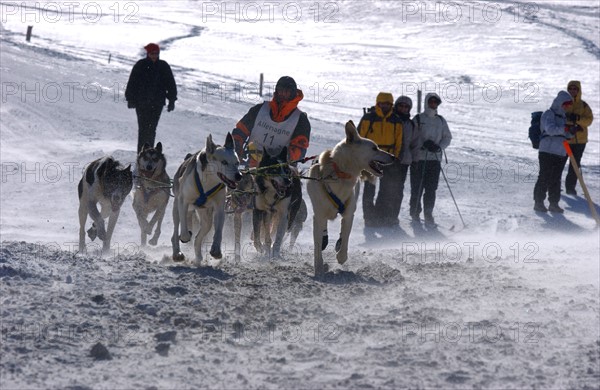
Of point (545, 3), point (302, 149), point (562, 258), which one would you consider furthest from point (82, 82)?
point (545, 3)

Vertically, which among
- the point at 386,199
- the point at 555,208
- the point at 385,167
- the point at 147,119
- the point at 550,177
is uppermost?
the point at 147,119

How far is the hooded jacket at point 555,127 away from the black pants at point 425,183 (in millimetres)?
1506

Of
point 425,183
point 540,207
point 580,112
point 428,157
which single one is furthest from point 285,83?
point 580,112

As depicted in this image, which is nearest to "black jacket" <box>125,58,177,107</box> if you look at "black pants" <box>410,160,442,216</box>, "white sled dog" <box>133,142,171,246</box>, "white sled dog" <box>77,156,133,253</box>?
"white sled dog" <box>133,142,171,246</box>

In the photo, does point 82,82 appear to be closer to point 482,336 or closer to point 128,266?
point 128,266

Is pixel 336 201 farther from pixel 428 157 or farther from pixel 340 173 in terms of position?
pixel 428 157

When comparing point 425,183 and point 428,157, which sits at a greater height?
point 428,157

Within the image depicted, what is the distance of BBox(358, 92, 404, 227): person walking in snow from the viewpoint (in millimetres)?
11078

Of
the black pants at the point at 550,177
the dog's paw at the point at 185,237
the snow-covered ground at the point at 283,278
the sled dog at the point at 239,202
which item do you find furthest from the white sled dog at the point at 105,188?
the black pants at the point at 550,177

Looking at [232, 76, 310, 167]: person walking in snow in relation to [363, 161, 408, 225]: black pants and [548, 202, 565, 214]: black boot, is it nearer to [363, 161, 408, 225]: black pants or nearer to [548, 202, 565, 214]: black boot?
[363, 161, 408, 225]: black pants

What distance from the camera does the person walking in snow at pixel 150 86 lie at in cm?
1184

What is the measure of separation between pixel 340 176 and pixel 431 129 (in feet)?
14.1

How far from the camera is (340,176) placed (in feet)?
25.9

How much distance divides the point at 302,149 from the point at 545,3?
167ft
